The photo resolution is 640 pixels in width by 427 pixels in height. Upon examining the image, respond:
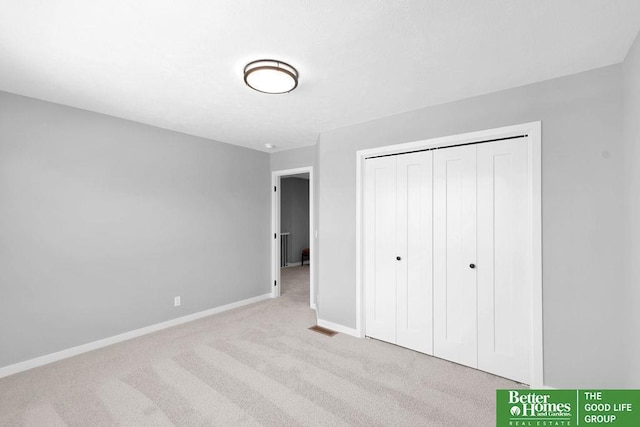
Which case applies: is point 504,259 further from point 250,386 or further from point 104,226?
point 104,226

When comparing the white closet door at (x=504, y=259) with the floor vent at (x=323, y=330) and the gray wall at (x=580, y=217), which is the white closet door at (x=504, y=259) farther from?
the floor vent at (x=323, y=330)

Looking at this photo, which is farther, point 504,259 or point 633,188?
point 504,259

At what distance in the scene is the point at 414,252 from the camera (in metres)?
3.00

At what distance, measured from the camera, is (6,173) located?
254cm

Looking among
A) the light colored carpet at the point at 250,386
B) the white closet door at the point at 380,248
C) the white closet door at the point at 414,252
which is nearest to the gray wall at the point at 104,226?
the light colored carpet at the point at 250,386

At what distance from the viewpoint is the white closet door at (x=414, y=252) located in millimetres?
2908

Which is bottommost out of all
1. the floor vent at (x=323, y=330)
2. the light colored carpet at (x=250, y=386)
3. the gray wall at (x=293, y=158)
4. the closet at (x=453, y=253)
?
the floor vent at (x=323, y=330)

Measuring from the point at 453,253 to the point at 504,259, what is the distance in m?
0.41

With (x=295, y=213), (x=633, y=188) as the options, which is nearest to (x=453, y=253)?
(x=633, y=188)

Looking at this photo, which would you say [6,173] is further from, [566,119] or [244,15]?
[566,119]

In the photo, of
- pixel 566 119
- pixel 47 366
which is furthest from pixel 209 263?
pixel 566 119

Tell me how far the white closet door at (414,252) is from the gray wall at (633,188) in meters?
1.36

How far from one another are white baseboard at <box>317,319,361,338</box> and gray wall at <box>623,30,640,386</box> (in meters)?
2.26

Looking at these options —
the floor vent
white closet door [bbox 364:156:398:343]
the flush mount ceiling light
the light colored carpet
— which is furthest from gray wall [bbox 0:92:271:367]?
white closet door [bbox 364:156:398:343]
